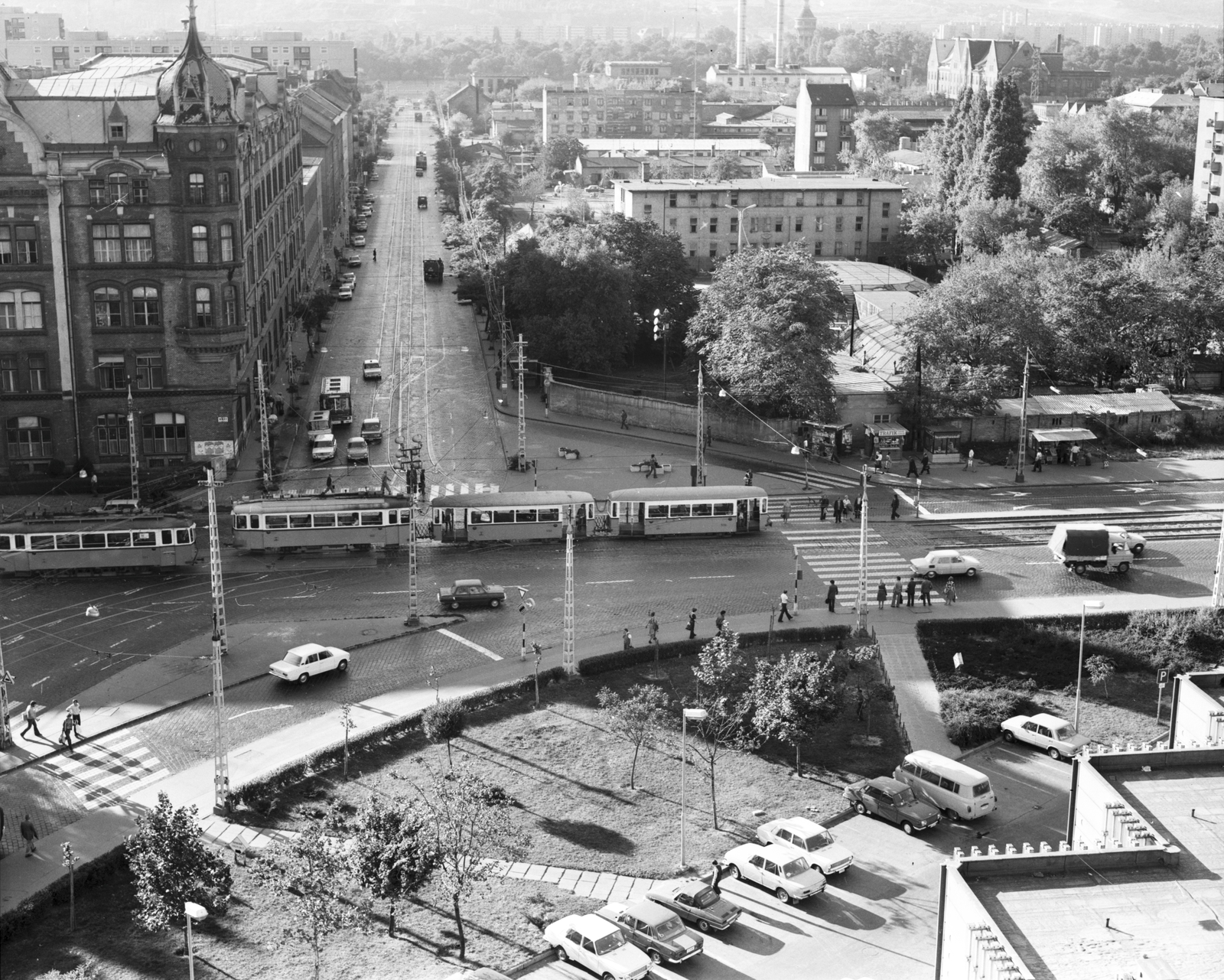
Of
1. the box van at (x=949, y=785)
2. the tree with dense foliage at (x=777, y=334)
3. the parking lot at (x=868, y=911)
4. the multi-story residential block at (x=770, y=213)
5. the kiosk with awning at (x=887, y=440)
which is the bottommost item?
the parking lot at (x=868, y=911)

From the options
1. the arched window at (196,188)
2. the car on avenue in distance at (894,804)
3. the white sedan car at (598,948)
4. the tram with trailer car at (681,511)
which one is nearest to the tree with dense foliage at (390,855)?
the white sedan car at (598,948)

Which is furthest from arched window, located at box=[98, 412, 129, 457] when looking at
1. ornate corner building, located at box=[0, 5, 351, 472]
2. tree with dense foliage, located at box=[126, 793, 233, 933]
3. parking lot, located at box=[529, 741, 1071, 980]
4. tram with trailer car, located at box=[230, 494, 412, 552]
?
parking lot, located at box=[529, 741, 1071, 980]

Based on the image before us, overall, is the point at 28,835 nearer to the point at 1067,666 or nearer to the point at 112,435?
the point at 1067,666

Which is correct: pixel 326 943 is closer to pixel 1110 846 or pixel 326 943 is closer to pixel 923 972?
pixel 923 972

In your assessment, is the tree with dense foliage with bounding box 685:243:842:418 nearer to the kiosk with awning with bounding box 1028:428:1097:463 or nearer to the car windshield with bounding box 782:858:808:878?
the kiosk with awning with bounding box 1028:428:1097:463

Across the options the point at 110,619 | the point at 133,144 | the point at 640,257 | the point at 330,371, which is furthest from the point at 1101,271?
the point at 110,619

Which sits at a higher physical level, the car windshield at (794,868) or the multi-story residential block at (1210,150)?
the multi-story residential block at (1210,150)

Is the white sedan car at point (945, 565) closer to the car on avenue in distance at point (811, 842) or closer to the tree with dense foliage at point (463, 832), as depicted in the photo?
the car on avenue in distance at point (811, 842)
